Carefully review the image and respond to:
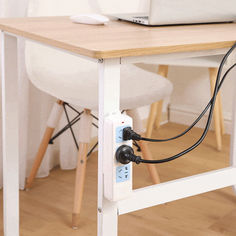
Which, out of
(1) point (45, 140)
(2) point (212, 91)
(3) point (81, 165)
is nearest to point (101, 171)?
(3) point (81, 165)

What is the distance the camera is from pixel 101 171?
1.05 meters

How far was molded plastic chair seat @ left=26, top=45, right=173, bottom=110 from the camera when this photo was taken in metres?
1.63

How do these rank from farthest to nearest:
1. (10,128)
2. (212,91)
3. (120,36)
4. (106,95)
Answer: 1. (212,91)
2. (10,128)
3. (120,36)
4. (106,95)

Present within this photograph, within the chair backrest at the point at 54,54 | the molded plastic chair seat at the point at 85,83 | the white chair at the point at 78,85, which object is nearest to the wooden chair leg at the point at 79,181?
the white chair at the point at 78,85

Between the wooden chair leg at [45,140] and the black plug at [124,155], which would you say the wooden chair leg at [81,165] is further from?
the black plug at [124,155]

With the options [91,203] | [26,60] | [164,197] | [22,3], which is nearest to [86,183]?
[91,203]

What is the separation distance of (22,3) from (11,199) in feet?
2.49

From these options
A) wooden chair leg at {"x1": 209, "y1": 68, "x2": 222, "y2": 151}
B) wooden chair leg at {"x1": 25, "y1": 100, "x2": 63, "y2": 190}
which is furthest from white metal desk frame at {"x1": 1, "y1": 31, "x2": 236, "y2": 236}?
wooden chair leg at {"x1": 209, "y1": 68, "x2": 222, "y2": 151}

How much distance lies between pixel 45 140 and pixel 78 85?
11.4 inches

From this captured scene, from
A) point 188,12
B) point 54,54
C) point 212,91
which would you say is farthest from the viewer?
point 212,91

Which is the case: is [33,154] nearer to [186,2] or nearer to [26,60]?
[26,60]

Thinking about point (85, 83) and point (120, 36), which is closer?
point (120, 36)

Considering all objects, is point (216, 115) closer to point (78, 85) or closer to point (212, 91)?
point (212, 91)

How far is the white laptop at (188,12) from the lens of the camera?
1.30m
